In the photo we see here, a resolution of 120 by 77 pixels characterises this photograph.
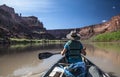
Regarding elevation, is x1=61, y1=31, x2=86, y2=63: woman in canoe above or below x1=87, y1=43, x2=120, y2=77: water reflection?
above

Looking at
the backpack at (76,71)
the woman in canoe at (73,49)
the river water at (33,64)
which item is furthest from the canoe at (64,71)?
the river water at (33,64)

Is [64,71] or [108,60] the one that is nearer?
[64,71]

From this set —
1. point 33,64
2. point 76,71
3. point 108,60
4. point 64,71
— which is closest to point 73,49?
point 64,71

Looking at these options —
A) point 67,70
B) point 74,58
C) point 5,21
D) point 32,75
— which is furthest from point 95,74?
point 5,21

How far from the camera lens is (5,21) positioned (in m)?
197

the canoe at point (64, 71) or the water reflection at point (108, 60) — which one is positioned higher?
the canoe at point (64, 71)

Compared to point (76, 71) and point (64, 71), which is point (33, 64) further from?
point (76, 71)

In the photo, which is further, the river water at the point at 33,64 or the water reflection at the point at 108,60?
the water reflection at the point at 108,60

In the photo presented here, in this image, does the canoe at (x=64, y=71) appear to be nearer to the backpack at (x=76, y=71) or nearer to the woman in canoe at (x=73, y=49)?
the backpack at (x=76, y=71)

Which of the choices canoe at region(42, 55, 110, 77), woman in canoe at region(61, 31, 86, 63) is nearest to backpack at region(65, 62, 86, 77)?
canoe at region(42, 55, 110, 77)

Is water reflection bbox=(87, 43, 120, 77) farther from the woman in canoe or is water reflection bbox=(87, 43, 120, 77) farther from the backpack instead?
the backpack

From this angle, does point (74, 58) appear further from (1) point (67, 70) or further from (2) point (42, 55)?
(2) point (42, 55)

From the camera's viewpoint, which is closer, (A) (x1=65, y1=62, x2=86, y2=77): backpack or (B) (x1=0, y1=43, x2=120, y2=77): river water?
(A) (x1=65, y1=62, x2=86, y2=77): backpack

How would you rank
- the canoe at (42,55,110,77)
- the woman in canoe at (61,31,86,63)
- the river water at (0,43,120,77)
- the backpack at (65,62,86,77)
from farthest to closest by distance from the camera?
the river water at (0,43,120,77) → the woman in canoe at (61,31,86,63) → the canoe at (42,55,110,77) → the backpack at (65,62,86,77)
